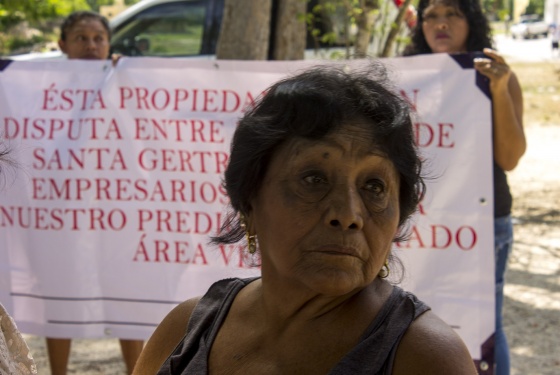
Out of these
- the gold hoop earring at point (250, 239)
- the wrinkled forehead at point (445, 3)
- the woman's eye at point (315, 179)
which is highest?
the wrinkled forehead at point (445, 3)

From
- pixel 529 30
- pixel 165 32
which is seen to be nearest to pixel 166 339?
pixel 165 32

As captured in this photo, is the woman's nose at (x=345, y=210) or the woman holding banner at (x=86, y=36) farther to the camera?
the woman holding banner at (x=86, y=36)

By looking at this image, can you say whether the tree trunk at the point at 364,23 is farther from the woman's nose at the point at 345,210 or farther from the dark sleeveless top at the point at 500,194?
the woman's nose at the point at 345,210

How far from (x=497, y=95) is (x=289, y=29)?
2415 millimetres

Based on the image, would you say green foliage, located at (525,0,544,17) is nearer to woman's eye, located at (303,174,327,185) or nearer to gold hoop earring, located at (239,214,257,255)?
gold hoop earring, located at (239,214,257,255)

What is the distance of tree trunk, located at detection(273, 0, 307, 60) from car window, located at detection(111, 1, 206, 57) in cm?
320

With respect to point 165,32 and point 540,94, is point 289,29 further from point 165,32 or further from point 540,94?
point 540,94

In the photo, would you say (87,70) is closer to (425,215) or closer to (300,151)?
(425,215)

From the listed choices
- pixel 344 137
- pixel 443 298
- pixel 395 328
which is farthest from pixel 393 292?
pixel 443 298

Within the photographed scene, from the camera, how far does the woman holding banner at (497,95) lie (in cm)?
373

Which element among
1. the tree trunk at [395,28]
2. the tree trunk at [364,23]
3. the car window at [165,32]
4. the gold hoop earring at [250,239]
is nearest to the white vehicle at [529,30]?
the car window at [165,32]

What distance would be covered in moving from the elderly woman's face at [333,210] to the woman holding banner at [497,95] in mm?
2125

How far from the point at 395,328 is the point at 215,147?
264 cm

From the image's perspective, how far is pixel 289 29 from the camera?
5926mm
